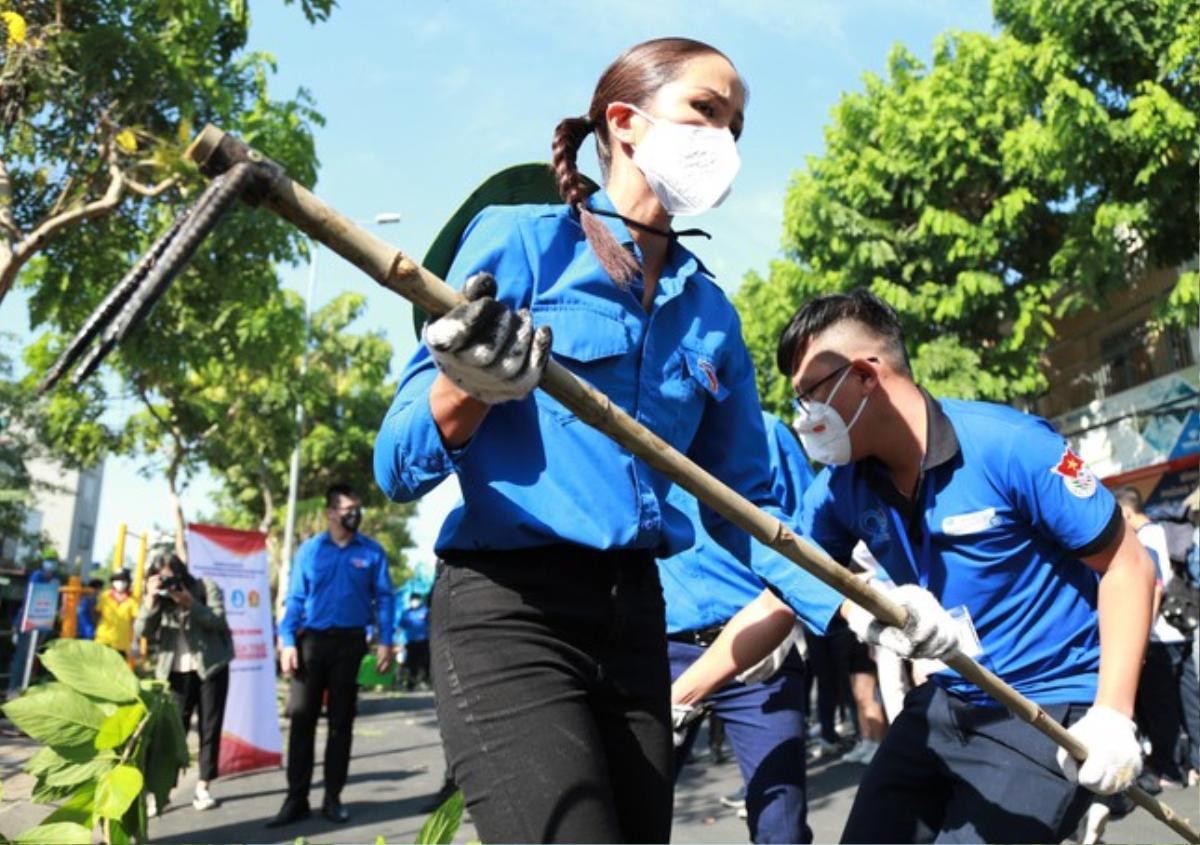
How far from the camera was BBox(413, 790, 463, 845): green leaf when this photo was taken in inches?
59.4

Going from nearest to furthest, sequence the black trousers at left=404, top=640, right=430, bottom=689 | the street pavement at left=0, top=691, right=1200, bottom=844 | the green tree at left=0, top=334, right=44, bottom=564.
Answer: the street pavement at left=0, top=691, right=1200, bottom=844 → the green tree at left=0, top=334, right=44, bottom=564 → the black trousers at left=404, top=640, right=430, bottom=689

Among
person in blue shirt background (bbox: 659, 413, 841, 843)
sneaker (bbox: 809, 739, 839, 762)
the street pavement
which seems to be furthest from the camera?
sneaker (bbox: 809, 739, 839, 762)

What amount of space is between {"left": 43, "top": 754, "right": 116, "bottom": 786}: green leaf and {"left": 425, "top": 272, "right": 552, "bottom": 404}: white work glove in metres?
0.75

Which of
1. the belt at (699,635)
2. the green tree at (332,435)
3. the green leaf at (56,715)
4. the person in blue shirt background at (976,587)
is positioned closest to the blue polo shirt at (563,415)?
the green leaf at (56,715)

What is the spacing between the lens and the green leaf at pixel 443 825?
151cm

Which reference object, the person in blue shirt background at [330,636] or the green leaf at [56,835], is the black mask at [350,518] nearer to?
the person in blue shirt background at [330,636]

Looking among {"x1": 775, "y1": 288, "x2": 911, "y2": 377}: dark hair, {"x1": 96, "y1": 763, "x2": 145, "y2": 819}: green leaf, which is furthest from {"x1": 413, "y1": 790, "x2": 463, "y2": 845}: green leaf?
{"x1": 775, "y1": 288, "x2": 911, "y2": 377}: dark hair

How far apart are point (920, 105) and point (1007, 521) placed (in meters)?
16.8

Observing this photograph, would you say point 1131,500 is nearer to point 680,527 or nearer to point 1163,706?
Result: point 1163,706

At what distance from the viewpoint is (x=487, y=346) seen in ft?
4.95

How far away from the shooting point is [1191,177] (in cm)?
1448

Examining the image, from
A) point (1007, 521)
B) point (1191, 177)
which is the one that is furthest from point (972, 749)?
point (1191, 177)

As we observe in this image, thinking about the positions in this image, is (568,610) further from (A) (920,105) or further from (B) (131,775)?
(A) (920,105)

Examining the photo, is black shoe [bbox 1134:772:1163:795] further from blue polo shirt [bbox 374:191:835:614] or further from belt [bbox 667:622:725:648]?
blue polo shirt [bbox 374:191:835:614]
